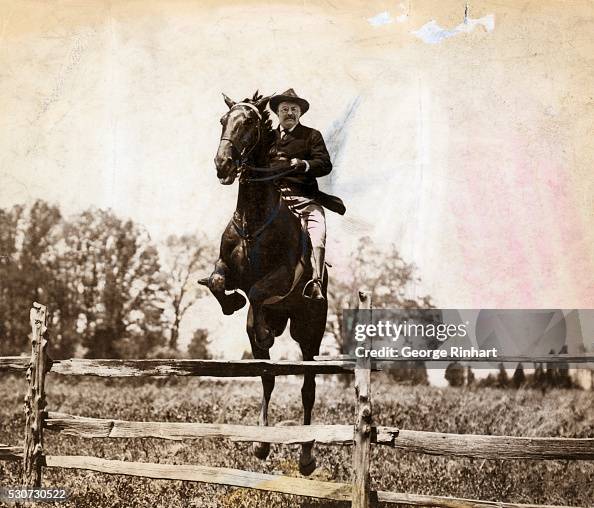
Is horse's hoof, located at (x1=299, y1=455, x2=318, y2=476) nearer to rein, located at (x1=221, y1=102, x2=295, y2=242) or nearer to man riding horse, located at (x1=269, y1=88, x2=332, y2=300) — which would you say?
man riding horse, located at (x1=269, y1=88, x2=332, y2=300)

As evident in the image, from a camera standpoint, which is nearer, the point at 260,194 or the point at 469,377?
the point at 469,377

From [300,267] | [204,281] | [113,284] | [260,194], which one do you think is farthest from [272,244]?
[113,284]

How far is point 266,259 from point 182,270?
92cm

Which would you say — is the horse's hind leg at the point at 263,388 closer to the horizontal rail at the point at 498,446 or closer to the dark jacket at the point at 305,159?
the dark jacket at the point at 305,159

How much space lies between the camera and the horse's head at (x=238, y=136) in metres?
6.98

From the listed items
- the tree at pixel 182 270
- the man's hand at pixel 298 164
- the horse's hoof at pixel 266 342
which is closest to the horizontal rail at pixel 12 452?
the tree at pixel 182 270

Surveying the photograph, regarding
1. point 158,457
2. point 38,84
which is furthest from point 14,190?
point 158,457

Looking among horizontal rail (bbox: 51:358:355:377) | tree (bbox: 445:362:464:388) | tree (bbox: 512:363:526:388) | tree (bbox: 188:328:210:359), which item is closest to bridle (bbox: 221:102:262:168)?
tree (bbox: 188:328:210:359)

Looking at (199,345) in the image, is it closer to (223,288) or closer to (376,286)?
(223,288)

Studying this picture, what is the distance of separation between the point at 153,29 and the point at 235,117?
5.26ft

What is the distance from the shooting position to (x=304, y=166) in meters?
7.31

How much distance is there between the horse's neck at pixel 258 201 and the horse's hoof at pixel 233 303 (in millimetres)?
659

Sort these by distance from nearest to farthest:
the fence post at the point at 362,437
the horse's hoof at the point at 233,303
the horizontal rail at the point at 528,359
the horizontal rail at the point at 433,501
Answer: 1. the horizontal rail at the point at 433,501
2. the fence post at the point at 362,437
3. the horizontal rail at the point at 528,359
4. the horse's hoof at the point at 233,303

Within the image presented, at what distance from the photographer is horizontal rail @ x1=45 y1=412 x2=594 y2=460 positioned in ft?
18.7
